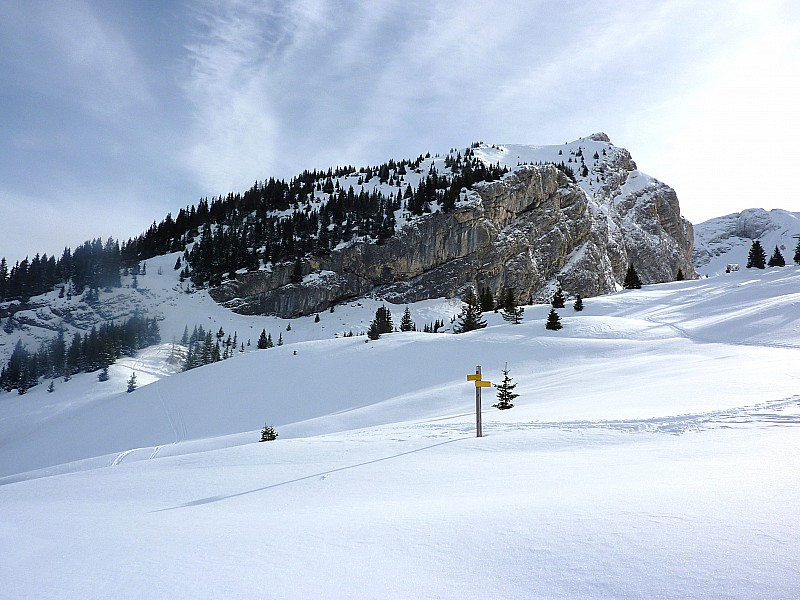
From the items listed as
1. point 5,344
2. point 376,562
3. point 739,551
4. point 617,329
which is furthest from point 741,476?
point 5,344

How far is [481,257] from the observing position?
9612cm

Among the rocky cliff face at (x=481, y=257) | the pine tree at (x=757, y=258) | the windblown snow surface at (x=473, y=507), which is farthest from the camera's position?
the rocky cliff face at (x=481, y=257)

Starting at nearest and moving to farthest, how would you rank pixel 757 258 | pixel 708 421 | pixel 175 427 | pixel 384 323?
pixel 708 421 → pixel 175 427 → pixel 384 323 → pixel 757 258

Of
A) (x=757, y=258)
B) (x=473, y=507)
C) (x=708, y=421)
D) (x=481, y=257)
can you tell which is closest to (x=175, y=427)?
(x=473, y=507)

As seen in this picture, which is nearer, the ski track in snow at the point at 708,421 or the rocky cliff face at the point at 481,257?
the ski track in snow at the point at 708,421

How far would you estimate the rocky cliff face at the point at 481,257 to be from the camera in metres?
93.6

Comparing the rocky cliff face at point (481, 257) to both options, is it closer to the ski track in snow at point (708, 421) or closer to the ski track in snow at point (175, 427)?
the ski track in snow at point (175, 427)

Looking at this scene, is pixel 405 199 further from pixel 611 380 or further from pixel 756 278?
pixel 611 380

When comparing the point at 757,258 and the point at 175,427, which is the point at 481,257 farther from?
the point at 175,427

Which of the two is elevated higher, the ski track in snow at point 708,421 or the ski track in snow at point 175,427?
the ski track in snow at point 708,421

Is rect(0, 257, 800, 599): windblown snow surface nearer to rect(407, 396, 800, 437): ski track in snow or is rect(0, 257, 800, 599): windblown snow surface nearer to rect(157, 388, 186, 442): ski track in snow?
rect(407, 396, 800, 437): ski track in snow

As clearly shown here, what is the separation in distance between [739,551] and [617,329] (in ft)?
112

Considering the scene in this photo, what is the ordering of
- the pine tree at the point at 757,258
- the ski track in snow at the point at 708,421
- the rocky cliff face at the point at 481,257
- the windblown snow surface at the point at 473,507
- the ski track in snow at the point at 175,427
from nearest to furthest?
the windblown snow surface at the point at 473,507
the ski track in snow at the point at 708,421
the ski track in snow at the point at 175,427
the pine tree at the point at 757,258
the rocky cliff face at the point at 481,257

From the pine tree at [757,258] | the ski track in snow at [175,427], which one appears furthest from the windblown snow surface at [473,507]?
the pine tree at [757,258]
